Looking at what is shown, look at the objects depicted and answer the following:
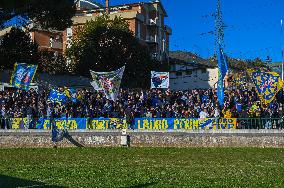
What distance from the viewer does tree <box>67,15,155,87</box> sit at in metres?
58.3

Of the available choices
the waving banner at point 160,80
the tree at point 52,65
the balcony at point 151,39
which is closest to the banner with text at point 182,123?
the waving banner at point 160,80

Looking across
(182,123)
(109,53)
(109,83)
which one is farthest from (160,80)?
(109,53)

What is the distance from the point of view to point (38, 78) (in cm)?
4975

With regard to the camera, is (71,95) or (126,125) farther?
(71,95)

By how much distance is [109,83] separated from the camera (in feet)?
100

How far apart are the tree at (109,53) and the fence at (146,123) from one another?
28.3 meters

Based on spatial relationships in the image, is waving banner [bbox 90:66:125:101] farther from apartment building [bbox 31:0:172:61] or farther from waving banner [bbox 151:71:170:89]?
apartment building [bbox 31:0:172:61]

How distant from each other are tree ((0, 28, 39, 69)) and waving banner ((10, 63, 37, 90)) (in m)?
19.2

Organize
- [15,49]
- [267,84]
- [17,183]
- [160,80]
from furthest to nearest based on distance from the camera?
1. [15,49]
2. [160,80]
3. [267,84]
4. [17,183]

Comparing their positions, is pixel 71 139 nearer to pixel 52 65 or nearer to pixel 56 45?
pixel 52 65

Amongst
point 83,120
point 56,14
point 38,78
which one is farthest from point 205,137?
point 38,78

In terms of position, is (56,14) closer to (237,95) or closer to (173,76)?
(237,95)

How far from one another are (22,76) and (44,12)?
34.2 feet

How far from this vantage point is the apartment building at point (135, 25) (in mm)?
72000
